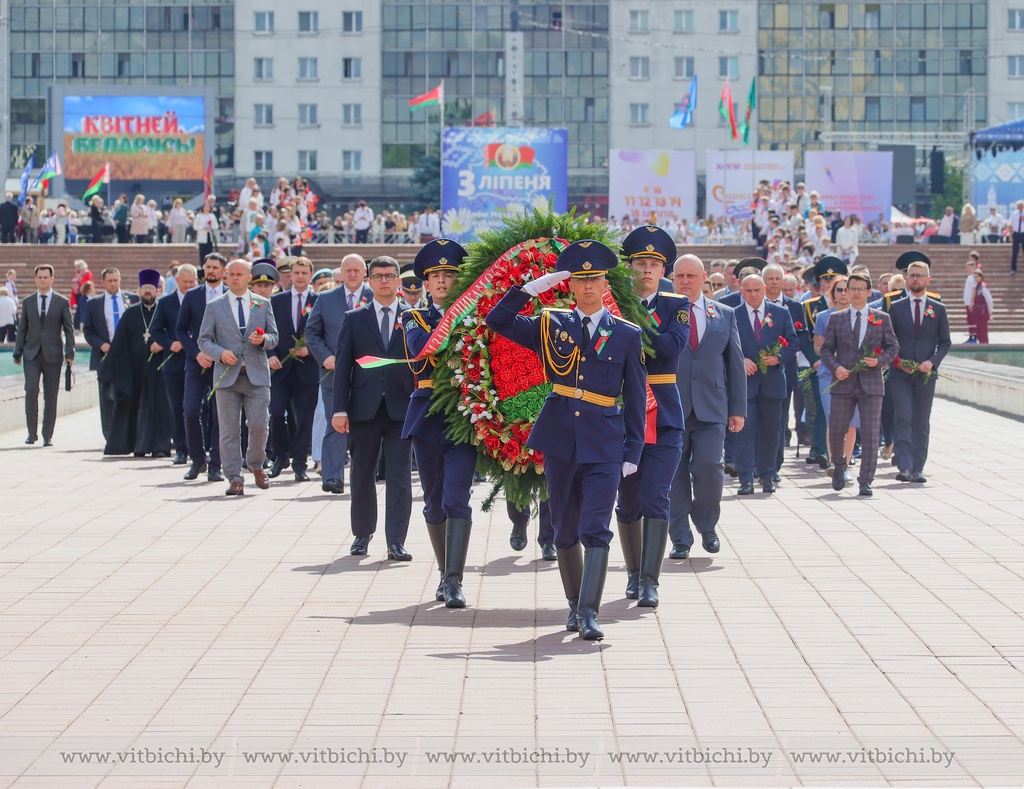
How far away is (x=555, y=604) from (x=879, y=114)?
289 feet

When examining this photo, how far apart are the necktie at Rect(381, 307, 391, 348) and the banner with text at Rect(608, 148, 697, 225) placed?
3628 centimetres

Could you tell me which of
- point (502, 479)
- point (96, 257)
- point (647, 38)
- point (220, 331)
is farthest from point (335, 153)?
point (502, 479)

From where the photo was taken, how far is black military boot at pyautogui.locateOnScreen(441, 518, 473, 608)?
335 inches

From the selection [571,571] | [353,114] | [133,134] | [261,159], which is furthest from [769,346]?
[353,114]

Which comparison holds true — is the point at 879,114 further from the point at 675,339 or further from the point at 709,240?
the point at 675,339

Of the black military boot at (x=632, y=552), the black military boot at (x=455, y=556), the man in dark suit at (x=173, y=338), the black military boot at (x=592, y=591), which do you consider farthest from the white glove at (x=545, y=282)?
the man in dark suit at (x=173, y=338)

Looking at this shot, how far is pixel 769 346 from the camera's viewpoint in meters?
14.0

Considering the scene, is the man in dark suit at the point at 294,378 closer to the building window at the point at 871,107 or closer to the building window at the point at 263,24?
the building window at the point at 263,24

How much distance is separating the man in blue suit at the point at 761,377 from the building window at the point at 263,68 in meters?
76.2

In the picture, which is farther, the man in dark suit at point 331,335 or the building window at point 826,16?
the building window at point 826,16

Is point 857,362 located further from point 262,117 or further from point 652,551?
point 262,117

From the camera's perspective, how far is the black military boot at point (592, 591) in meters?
7.53

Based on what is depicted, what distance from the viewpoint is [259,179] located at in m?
87.0

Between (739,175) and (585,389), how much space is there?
139ft
